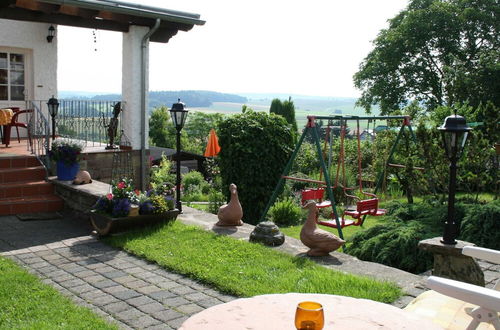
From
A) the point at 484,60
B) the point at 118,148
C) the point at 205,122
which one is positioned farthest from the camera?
the point at 205,122

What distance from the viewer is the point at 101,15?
948cm

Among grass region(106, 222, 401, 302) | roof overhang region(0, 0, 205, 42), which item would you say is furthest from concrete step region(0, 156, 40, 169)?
grass region(106, 222, 401, 302)

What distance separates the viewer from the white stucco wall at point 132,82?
10.0m

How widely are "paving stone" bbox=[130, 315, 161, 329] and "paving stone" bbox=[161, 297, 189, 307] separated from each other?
0.32 meters

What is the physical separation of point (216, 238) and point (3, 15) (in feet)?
20.4

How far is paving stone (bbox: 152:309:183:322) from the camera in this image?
4117 millimetres

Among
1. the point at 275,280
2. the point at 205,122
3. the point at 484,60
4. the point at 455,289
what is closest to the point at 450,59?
the point at 484,60

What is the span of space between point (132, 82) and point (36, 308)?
6.52 metres

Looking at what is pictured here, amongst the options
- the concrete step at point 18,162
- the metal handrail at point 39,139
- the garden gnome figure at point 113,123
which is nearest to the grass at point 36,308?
the concrete step at point 18,162

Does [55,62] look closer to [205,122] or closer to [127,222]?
[127,222]

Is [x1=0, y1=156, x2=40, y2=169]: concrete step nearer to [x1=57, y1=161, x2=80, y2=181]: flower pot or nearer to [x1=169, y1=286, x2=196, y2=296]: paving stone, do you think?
[x1=57, y1=161, x2=80, y2=181]: flower pot

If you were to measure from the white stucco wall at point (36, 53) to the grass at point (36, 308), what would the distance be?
7.71m

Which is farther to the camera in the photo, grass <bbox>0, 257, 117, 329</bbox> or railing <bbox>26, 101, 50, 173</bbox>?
Answer: railing <bbox>26, 101, 50, 173</bbox>

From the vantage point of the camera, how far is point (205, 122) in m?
30.2
